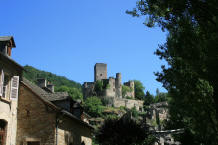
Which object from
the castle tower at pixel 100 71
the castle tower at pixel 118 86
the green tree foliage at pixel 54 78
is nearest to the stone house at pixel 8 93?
the castle tower at pixel 118 86

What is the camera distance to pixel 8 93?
1451cm

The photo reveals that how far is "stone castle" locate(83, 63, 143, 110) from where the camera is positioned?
3804 inches

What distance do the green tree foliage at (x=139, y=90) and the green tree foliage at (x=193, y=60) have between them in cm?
10451

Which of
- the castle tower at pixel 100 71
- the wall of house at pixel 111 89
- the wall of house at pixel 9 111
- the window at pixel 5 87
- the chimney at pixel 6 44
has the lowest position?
the wall of house at pixel 9 111

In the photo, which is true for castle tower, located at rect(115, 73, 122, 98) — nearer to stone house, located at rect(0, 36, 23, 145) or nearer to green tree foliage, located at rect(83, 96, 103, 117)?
green tree foliage, located at rect(83, 96, 103, 117)

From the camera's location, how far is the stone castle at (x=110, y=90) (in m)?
96.6

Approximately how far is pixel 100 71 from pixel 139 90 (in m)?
22.7

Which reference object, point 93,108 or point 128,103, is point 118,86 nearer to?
point 128,103

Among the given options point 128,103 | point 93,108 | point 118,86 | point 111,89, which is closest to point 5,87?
point 93,108

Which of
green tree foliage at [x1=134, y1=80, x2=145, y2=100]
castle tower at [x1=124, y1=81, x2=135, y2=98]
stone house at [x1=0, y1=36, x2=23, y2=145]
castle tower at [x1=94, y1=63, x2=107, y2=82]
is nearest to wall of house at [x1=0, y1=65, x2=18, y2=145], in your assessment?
stone house at [x1=0, y1=36, x2=23, y2=145]

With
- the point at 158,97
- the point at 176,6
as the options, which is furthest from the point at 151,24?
the point at 158,97

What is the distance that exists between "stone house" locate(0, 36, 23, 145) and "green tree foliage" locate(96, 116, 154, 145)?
5017 mm

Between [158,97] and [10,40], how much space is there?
100 metres

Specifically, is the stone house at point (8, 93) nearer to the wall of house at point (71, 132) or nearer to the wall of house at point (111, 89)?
the wall of house at point (71, 132)
